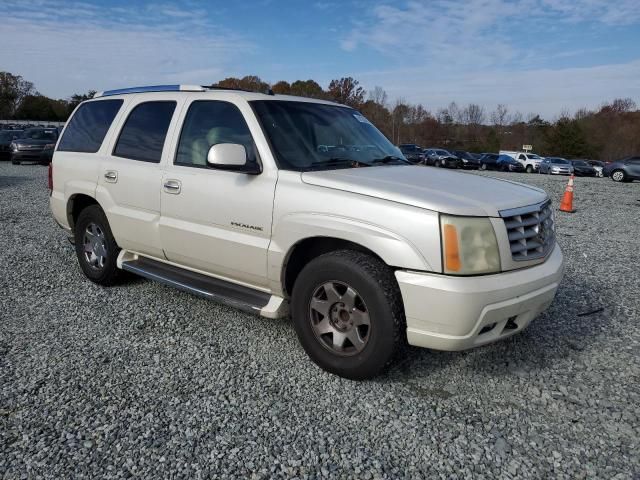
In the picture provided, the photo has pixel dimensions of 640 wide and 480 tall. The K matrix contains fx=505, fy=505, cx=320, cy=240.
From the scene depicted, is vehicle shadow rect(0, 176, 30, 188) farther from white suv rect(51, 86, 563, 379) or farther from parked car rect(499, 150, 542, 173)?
parked car rect(499, 150, 542, 173)

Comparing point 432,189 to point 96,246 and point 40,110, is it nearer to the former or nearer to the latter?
point 96,246

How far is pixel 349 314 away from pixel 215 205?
1.30 m

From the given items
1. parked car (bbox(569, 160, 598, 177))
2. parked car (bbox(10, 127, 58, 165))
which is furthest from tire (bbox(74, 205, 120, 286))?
parked car (bbox(569, 160, 598, 177))

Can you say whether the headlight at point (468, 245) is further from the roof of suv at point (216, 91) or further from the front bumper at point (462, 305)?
the roof of suv at point (216, 91)

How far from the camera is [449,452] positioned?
102 inches

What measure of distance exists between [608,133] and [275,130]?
70.5 meters

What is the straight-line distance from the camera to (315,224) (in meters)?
3.17

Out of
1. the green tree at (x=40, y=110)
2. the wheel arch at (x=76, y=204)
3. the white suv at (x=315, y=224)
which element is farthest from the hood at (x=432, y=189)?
the green tree at (x=40, y=110)

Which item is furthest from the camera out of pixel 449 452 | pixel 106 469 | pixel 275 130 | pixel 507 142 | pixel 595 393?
pixel 507 142

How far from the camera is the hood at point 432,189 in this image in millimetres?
2881

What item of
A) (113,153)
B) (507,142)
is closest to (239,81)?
(507,142)

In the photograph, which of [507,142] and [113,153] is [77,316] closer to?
[113,153]

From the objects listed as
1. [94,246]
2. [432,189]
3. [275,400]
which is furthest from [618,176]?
[275,400]

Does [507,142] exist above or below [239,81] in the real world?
below
